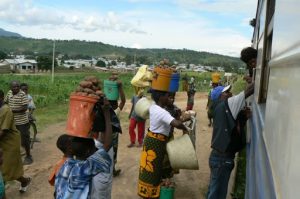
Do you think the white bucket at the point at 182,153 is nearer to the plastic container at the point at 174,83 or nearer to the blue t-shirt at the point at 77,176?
the plastic container at the point at 174,83

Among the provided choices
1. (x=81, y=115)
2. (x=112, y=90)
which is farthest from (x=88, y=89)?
(x=112, y=90)

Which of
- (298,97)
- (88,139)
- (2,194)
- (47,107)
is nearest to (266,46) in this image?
(88,139)

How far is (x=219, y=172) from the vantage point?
14.6 feet

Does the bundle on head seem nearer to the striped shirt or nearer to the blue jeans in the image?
the blue jeans

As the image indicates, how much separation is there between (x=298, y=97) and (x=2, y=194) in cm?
358

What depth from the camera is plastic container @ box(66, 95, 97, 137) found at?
2.71 m

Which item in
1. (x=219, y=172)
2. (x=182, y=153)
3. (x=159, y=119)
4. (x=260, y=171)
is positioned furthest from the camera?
(x=182, y=153)

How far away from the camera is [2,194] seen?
A: 156 inches

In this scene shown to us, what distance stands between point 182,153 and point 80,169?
219cm

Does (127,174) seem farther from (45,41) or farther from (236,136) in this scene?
(45,41)

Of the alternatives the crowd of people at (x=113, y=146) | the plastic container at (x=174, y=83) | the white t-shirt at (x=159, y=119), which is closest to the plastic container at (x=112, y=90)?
the crowd of people at (x=113, y=146)

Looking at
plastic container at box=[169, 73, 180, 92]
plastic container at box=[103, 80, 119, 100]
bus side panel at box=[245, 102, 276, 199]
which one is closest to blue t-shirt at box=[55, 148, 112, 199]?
bus side panel at box=[245, 102, 276, 199]

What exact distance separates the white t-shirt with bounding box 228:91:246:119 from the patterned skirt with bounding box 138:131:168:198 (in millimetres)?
943

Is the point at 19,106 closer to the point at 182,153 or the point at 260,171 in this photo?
the point at 182,153
